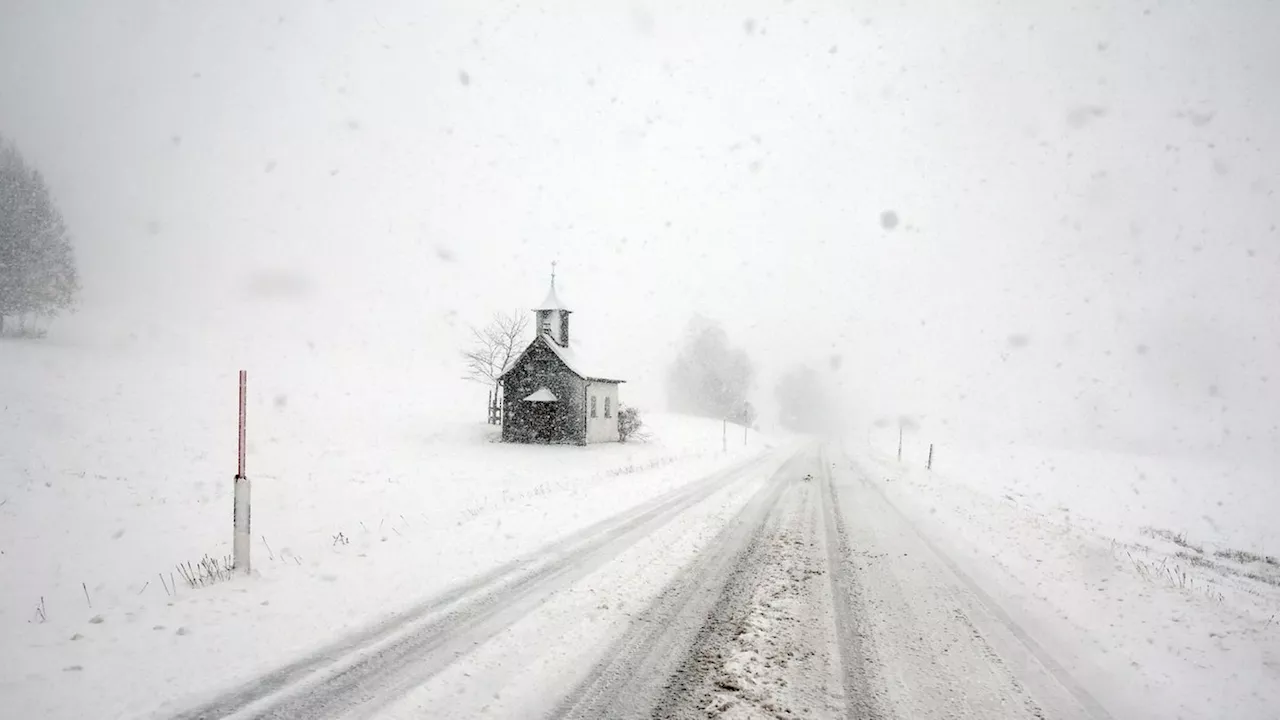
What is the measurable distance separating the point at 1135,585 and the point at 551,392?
2639 centimetres

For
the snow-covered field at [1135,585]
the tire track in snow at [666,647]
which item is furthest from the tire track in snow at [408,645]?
the snow-covered field at [1135,585]

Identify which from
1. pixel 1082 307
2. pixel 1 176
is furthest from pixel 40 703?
pixel 1082 307

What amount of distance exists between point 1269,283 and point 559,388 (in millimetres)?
105440

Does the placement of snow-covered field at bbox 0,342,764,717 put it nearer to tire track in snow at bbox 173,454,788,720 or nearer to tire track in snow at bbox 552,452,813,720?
tire track in snow at bbox 173,454,788,720

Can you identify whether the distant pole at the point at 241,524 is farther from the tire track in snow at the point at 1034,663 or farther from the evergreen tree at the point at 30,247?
the evergreen tree at the point at 30,247

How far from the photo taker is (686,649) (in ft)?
14.7

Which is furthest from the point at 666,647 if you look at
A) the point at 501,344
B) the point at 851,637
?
the point at 501,344

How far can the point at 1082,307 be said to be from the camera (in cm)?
12025

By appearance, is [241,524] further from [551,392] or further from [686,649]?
[551,392]

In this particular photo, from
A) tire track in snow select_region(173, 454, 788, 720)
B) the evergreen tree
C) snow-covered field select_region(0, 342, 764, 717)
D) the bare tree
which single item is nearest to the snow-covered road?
tire track in snow select_region(173, 454, 788, 720)

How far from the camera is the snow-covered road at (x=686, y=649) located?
3.63 meters

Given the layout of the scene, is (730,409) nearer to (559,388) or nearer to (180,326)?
(559,388)

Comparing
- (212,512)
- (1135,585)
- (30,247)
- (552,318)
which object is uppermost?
(30,247)

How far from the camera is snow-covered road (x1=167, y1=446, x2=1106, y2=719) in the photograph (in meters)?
3.63
